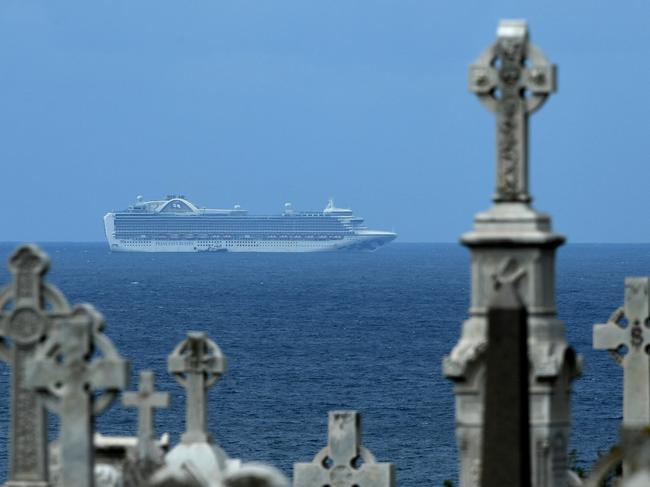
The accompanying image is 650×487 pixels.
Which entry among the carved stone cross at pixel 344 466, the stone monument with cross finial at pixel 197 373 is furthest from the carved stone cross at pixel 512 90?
the carved stone cross at pixel 344 466

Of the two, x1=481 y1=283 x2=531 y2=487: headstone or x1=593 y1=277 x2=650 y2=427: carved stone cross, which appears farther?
x1=593 y1=277 x2=650 y2=427: carved stone cross

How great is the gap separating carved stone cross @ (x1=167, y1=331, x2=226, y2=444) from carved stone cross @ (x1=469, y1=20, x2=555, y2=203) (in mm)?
3806

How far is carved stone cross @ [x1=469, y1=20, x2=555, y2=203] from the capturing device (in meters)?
12.1

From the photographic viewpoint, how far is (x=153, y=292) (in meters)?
140

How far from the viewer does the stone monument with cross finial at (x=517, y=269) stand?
11891mm

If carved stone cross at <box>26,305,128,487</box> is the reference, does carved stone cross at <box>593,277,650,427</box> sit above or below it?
above

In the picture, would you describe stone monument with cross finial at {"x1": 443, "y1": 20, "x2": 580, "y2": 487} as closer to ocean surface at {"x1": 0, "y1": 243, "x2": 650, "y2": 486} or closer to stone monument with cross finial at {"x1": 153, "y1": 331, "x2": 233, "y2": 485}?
stone monument with cross finial at {"x1": 153, "y1": 331, "x2": 233, "y2": 485}

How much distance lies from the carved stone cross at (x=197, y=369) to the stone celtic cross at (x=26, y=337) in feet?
8.95

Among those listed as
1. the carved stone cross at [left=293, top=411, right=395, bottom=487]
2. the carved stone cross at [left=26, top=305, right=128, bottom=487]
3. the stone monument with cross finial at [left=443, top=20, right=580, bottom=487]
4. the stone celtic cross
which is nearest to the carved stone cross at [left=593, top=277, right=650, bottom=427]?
the carved stone cross at [left=293, top=411, right=395, bottom=487]

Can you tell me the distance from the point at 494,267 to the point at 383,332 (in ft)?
268

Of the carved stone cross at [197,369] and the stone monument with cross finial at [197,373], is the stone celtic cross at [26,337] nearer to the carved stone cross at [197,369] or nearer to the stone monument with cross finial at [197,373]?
the stone monument with cross finial at [197,373]

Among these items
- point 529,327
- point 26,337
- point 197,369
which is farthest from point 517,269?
point 197,369

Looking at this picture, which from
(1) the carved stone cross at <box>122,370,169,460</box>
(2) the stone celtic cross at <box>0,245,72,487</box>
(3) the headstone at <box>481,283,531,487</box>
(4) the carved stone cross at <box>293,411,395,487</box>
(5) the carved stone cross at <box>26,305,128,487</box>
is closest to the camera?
(3) the headstone at <box>481,283,531,487</box>

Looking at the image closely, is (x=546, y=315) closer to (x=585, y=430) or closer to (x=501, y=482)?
(x=501, y=482)
